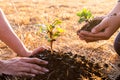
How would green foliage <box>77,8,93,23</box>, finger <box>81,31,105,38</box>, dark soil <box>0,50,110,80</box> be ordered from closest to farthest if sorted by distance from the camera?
dark soil <box>0,50,110,80</box> → green foliage <box>77,8,93,23</box> → finger <box>81,31,105,38</box>

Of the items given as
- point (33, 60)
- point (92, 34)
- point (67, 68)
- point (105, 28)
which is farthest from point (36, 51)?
point (105, 28)

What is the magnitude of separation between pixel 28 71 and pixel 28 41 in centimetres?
129

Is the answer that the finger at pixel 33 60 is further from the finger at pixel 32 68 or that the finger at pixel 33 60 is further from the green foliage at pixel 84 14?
the green foliage at pixel 84 14

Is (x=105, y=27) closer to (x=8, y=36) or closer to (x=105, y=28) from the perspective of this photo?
(x=105, y=28)

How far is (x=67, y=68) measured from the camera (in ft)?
7.89

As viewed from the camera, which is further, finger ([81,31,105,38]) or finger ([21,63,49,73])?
finger ([81,31,105,38])

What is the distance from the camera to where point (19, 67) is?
2410 mm

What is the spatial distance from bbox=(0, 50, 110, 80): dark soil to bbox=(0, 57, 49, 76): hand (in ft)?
0.12

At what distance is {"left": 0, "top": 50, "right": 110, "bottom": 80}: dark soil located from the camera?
2361 mm

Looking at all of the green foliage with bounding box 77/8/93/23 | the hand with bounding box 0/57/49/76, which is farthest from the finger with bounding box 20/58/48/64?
the green foliage with bounding box 77/8/93/23

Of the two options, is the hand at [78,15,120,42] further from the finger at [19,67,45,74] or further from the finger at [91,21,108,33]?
the finger at [19,67,45,74]

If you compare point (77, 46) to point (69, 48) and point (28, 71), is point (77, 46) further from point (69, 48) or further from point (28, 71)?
point (28, 71)

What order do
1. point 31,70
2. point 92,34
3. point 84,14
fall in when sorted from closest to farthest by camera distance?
1. point 31,70
2. point 84,14
3. point 92,34

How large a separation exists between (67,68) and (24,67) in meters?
0.33
